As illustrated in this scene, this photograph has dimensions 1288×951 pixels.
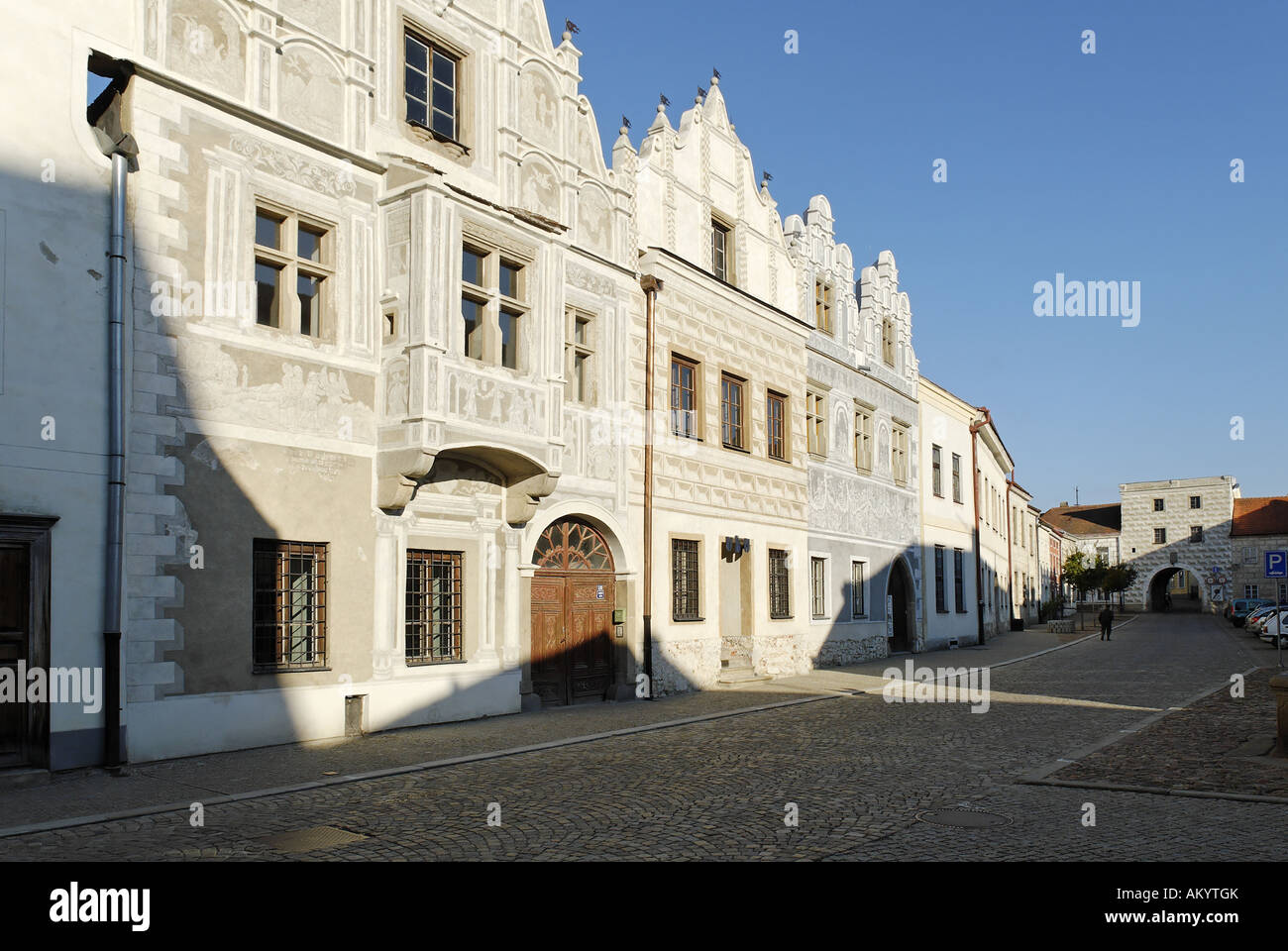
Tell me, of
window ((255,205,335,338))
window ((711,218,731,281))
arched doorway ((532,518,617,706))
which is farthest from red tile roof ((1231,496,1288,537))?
window ((255,205,335,338))

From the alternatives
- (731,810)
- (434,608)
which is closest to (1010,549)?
(434,608)

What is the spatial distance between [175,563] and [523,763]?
4.63 m

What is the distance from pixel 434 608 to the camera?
52.1 feet

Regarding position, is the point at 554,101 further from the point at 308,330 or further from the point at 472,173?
the point at 308,330

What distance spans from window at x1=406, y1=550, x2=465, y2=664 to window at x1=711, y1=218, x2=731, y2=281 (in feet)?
35.8

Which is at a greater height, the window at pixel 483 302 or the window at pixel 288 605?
the window at pixel 483 302

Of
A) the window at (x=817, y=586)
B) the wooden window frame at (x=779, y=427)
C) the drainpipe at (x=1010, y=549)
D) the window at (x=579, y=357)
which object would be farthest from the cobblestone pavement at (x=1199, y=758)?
the drainpipe at (x=1010, y=549)

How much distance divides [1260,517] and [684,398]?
81693 millimetres

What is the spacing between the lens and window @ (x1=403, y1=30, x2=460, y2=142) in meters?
15.9

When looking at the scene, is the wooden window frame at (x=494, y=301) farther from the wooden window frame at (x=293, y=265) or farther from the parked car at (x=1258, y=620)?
the parked car at (x=1258, y=620)

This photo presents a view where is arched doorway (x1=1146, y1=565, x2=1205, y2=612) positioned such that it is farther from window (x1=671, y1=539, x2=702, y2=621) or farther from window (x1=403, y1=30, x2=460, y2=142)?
window (x1=403, y1=30, x2=460, y2=142)

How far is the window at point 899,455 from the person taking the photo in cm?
Answer: 3359

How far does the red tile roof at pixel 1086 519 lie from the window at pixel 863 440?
77261 millimetres
